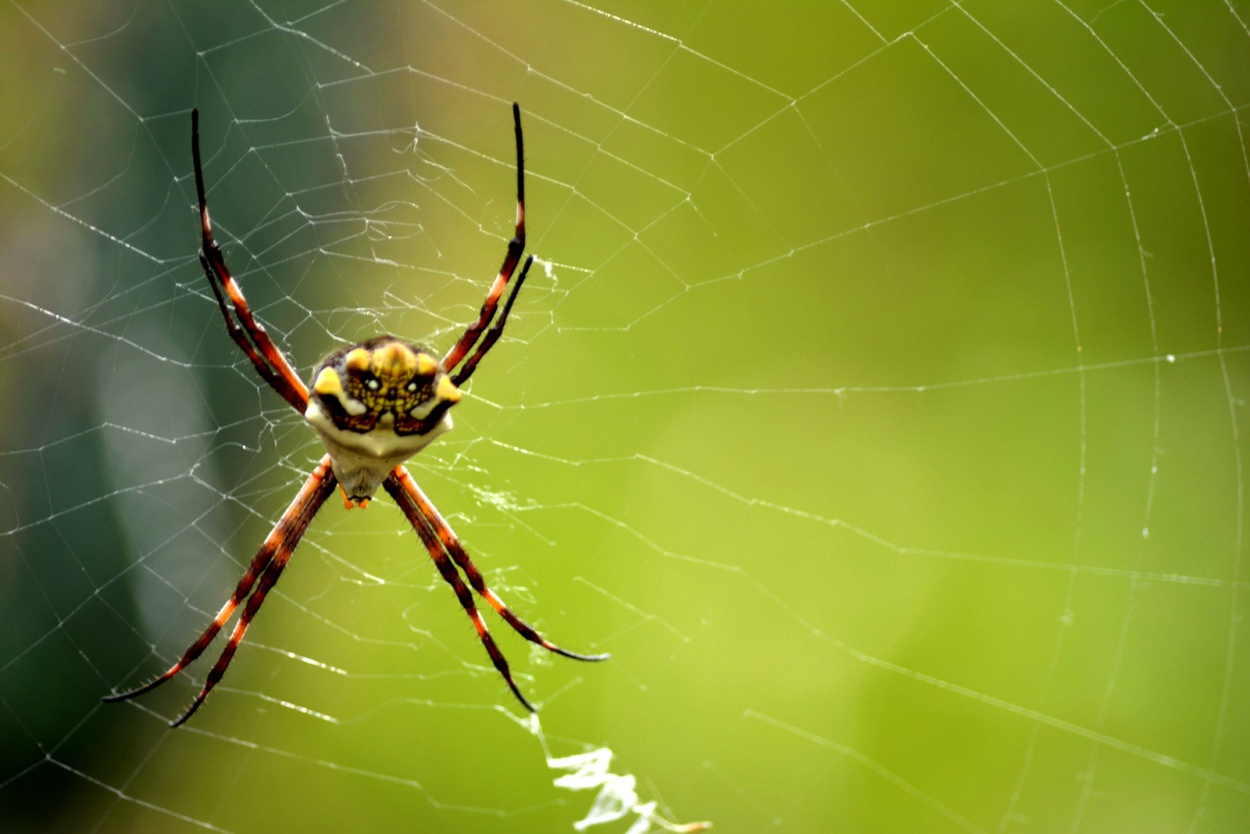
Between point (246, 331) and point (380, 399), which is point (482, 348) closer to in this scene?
point (380, 399)

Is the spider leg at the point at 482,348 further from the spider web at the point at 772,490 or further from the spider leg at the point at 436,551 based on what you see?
the spider web at the point at 772,490

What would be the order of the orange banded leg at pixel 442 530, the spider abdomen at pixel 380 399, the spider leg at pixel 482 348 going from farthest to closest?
the orange banded leg at pixel 442 530 → the spider leg at pixel 482 348 → the spider abdomen at pixel 380 399

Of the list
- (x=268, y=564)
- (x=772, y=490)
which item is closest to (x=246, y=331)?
(x=268, y=564)

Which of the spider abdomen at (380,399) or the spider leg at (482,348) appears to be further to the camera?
the spider leg at (482,348)

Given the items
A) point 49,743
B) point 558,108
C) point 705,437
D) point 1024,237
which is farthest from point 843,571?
point 49,743

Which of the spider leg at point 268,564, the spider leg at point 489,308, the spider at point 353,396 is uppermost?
the spider leg at point 489,308

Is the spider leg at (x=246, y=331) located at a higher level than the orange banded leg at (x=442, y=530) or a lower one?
higher

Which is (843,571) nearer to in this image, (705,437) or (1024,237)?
(705,437)

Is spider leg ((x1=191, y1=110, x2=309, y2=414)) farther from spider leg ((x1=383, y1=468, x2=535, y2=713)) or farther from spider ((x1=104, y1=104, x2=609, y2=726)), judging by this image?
spider leg ((x1=383, y1=468, x2=535, y2=713))

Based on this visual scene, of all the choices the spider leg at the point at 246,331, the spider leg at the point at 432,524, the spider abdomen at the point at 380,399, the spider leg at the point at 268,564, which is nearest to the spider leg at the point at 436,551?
the spider leg at the point at 432,524
